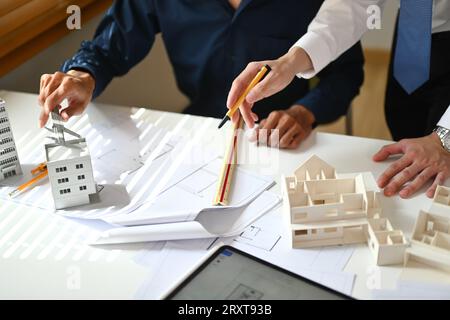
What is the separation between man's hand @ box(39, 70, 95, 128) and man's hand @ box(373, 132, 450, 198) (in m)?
0.61

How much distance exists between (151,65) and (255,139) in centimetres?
91


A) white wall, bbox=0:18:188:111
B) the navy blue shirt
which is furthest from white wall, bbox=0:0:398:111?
the navy blue shirt

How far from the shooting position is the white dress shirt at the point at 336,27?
1.07 meters

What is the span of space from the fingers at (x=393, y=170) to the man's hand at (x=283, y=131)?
189 mm

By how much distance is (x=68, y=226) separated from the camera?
2.81 feet

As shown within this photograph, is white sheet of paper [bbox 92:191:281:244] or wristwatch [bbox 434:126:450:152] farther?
wristwatch [bbox 434:126:450:152]

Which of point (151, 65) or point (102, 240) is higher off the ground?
point (151, 65)

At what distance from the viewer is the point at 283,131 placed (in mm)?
1060

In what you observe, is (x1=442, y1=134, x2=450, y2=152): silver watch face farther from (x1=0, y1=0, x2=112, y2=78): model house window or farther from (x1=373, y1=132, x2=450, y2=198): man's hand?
(x1=0, y1=0, x2=112, y2=78): model house window

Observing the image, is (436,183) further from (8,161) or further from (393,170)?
(8,161)

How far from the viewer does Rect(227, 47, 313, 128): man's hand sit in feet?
3.11
